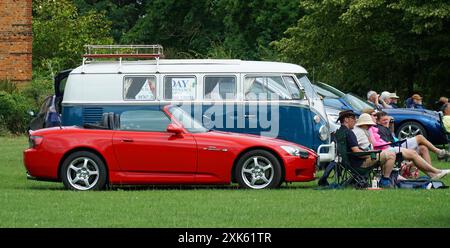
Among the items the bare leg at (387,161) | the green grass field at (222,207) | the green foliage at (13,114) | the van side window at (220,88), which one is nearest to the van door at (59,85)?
the van side window at (220,88)

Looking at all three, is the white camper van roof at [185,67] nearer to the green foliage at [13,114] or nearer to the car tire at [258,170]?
the car tire at [258,170]

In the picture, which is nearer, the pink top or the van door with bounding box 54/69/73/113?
the pink top

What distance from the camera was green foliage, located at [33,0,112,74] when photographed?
5478 centimetres

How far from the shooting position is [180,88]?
21.8 meters

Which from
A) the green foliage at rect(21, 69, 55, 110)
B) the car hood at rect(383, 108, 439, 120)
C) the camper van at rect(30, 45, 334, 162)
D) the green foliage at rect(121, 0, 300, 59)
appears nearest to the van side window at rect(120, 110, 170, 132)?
the camper van at rect(30, 45, 334, 162)

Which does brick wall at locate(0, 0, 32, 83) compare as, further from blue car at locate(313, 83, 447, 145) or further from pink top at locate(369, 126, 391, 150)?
pink top at locate(369, 126, 391, 150)

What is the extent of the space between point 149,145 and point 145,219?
4385 millimetres

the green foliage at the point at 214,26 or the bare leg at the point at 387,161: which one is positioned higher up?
the green foliage at the point at 214,26

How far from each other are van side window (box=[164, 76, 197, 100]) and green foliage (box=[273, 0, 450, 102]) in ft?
53.9

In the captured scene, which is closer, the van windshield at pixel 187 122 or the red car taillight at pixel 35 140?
the red car taillight at pixel 35 140

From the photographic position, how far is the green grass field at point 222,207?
13.1m

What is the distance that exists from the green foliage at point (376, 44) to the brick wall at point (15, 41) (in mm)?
9627

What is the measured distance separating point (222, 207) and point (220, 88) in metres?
7.10

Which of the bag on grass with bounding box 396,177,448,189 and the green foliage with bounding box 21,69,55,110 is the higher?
the green foliage with bounding box 21,69,55,110
